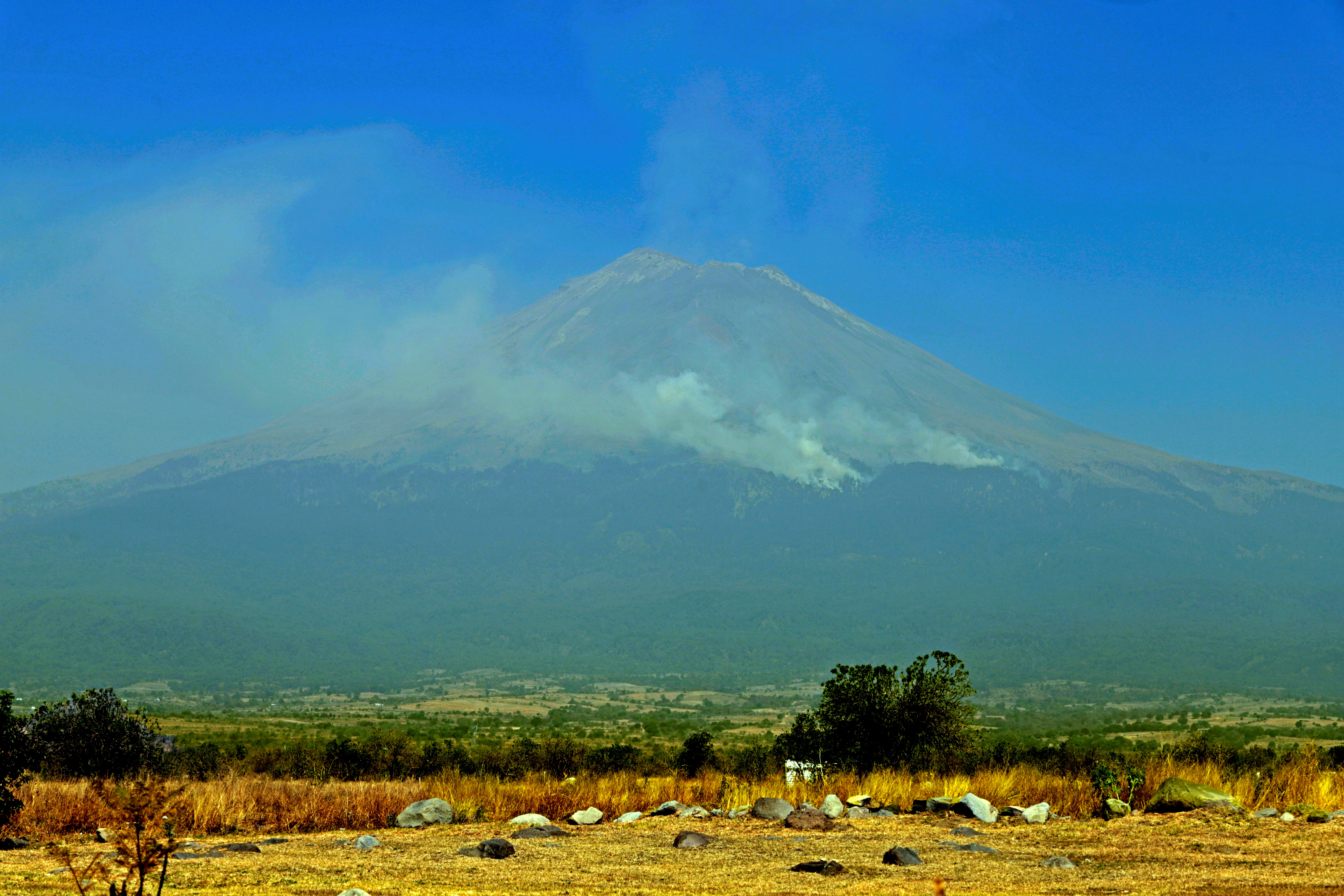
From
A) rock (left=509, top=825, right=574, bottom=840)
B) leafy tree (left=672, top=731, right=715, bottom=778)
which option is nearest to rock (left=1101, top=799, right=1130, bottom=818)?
rock (left=509, top=825, right=574, bottom=840)

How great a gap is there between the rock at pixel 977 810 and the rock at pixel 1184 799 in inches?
48.3

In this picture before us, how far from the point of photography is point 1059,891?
30.3 ft

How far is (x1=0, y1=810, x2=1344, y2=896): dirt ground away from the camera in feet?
31.3

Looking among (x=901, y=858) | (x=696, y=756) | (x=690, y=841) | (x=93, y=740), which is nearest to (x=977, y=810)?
(x=901, y=858)

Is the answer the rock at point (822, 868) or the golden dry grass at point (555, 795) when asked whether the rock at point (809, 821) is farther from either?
the rock at point (822, 868)

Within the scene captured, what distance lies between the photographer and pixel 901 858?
35.5 ft

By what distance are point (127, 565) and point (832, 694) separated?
193 m

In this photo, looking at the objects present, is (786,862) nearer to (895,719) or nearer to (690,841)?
(690,841)

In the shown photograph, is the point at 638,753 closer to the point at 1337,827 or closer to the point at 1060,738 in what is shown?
the point at 1337,827

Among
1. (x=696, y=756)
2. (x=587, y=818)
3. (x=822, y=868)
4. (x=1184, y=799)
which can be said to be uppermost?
(x=1184, y=799)

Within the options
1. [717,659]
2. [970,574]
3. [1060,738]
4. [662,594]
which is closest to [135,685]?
[717,659]

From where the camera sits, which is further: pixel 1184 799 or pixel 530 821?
pixel 530 821

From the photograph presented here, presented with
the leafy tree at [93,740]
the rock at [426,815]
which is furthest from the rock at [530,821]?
the leafy tree at [93,740]

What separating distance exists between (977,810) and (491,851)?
5613 millimetres
